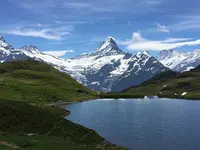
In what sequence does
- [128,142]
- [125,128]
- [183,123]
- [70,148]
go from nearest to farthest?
[70,148]
[128,142]
[125,128]
[183,123]

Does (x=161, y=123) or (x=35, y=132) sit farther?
(x=161, y=123)

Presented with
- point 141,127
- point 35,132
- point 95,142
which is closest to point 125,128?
point 141,127

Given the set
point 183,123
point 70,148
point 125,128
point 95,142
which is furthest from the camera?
point 183,123

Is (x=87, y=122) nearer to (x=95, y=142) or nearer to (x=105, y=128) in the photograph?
(x=105, y=128)

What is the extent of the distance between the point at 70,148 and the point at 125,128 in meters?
61.7

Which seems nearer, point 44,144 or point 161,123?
point 44,144

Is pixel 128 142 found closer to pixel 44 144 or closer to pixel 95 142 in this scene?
pixel 95 142

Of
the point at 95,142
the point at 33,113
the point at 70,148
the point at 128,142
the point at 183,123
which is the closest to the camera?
the point at 70,148

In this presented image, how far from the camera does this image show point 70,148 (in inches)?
2719

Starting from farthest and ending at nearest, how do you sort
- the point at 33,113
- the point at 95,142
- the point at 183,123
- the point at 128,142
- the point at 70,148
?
the point at 183,123 < the point at 33,113 < the point at 128,142 < the point at 95,142 < the point at 70,148

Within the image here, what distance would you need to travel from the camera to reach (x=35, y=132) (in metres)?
91.9

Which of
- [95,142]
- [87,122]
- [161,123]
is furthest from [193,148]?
[87,122]

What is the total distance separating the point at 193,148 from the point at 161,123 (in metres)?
49.4

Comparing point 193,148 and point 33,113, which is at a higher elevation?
point 33,113
